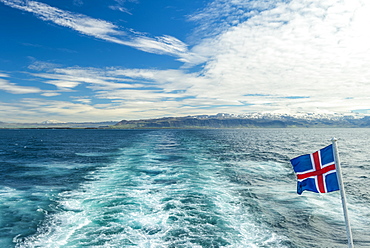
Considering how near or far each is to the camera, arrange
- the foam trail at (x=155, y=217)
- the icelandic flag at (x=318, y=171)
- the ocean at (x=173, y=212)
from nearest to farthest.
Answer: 1. the icelandic flag at (x=318, y=171)
2. the foam trail at (x=155, y=217)
3. the ocean at (x=173, y=212)

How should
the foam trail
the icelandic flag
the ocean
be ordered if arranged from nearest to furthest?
the icelandic flag
the foam trail
the ocean

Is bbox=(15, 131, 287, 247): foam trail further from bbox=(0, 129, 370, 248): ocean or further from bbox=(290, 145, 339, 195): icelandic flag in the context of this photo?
bbox=(290, 145, 339, 195): icelandic flag

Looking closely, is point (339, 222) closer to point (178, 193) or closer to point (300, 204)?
point (300, 204)

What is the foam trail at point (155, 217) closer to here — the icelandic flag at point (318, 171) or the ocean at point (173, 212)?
the ocean at point (173, 212)

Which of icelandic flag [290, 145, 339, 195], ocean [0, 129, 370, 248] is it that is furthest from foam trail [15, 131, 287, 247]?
icelandic flag [290, 145, 339, 195]

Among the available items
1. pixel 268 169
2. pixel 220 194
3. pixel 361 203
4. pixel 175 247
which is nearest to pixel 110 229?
pixel 175 247

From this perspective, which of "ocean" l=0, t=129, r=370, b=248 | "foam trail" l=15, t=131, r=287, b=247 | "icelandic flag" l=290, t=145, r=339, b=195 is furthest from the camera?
"ocean" l=0, t=129, r=370, b=248

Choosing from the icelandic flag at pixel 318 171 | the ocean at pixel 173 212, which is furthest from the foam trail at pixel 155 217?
the icelandic flag at pixel 318 171

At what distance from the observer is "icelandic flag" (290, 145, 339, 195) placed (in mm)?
9469

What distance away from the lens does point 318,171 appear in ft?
32.4

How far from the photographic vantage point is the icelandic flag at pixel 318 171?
947cm

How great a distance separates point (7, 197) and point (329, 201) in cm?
3303

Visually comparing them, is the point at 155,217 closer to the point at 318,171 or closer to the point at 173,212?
the point at 173,212

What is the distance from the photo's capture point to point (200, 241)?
46.6ft
